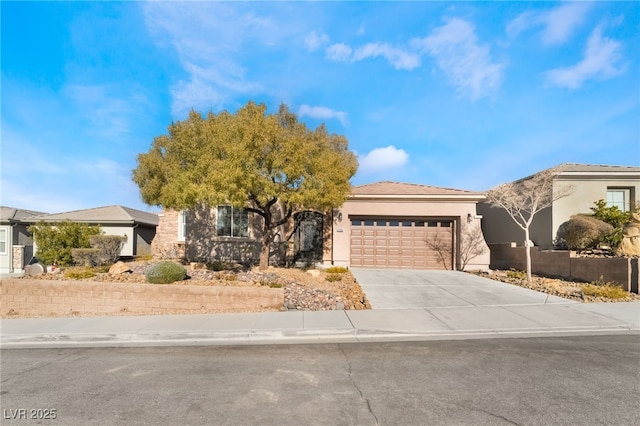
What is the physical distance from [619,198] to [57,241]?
25.4 meters

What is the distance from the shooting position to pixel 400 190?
1783cm

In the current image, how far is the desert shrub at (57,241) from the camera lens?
580 inches

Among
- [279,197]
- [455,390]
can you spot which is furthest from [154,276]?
[455,390]

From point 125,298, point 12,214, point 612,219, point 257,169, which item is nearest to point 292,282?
point 257,169

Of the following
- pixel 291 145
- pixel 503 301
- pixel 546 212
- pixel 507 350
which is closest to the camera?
pixel 507 350

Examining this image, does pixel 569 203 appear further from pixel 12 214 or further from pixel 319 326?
pixel 12 214

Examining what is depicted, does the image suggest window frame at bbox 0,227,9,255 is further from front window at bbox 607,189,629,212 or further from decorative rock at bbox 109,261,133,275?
front window at bbox 607,189,629,212

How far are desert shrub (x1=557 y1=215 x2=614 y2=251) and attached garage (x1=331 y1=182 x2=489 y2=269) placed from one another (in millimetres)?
3487

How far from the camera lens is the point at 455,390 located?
4773mm

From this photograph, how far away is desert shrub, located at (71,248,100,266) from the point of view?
1469cm

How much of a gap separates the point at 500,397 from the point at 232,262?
14.5m

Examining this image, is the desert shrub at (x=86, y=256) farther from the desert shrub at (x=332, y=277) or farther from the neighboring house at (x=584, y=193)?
the neighboring house at (x=584, y=193)

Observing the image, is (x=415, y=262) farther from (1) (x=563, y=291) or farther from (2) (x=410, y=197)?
(1) (x=563, y=291)

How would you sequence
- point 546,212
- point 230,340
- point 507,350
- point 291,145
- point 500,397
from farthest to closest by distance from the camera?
1. point 546,212
2. point 291,145
3. point 230,340
4. point 507,350
5. point 500,397
